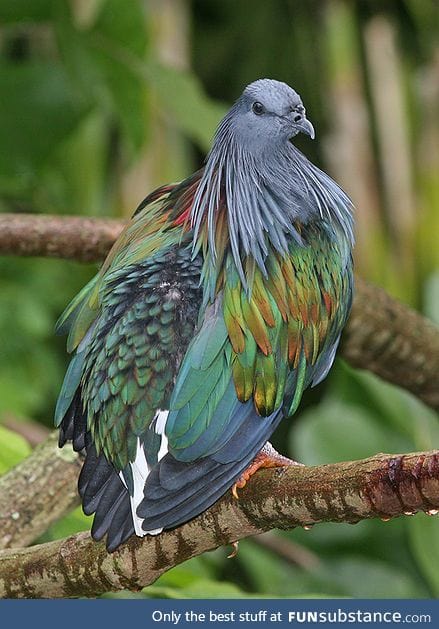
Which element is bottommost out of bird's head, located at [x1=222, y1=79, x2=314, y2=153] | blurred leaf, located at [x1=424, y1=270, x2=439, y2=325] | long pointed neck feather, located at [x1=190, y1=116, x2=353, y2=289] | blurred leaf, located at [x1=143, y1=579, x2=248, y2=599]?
blurred leaf, located at [x1=143, y1=579, x2=248, y2=599]

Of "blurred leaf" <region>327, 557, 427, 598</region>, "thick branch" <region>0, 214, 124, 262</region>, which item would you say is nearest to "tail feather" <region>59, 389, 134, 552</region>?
"thick branch" <region>0, 214, 124, 262</region>

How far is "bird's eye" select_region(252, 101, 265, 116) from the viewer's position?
4.95ft

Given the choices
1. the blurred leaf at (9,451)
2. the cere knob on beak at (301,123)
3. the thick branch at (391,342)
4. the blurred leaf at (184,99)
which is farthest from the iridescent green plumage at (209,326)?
the blurred leaf at (184,99)

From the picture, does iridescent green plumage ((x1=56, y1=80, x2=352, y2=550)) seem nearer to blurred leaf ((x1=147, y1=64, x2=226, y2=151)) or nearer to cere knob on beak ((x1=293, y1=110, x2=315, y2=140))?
cere knob on beak ((x1=293, y1=110, x2=315, y2=140))

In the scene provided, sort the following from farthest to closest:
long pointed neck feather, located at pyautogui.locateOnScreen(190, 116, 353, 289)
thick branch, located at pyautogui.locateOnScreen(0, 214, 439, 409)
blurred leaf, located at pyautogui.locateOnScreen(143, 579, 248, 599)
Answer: thick branch, located at pyautogui.locateOnScreen(0, 214, 439, 409), blurred leaf, located at pyautogui.locateOnScreen(143, 579, 248, 599), long pointed neck feather, located at pyautogui.locateOnScreen(190, 116, 353, 289)

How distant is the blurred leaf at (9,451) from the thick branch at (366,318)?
0.35m

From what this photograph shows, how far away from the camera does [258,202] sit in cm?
154

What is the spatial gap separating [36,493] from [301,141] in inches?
88.5

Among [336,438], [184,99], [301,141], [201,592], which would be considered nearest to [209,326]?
[201,592]

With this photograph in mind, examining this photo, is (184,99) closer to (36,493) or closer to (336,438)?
(336,438)

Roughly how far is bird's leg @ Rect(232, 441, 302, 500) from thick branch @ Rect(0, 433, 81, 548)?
445 millimetres

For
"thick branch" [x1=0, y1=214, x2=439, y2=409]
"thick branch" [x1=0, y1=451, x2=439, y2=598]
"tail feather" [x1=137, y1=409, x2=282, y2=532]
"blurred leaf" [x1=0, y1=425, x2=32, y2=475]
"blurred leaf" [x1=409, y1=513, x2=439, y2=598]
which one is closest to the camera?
"thick branch" [x1=0, y1=451, x2=439, y2=598]

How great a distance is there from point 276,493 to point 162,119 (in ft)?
8.13

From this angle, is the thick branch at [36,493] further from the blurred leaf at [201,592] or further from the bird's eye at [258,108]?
the bird's eye at [258,108]
